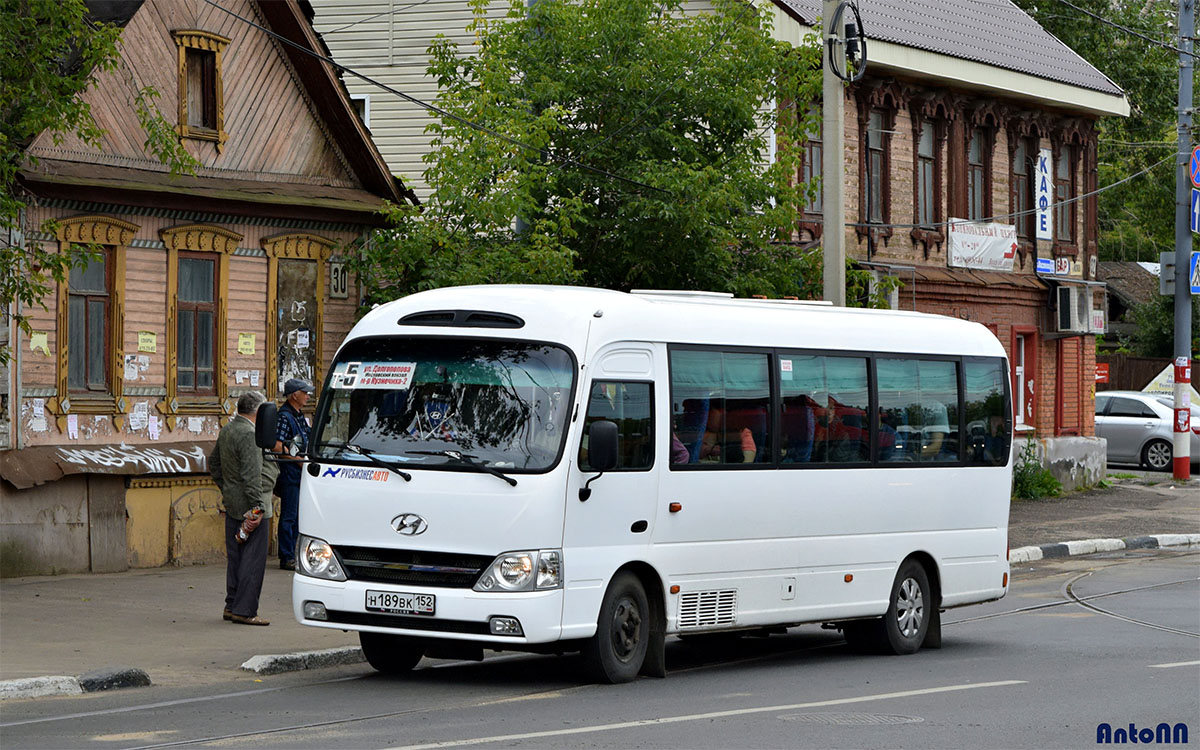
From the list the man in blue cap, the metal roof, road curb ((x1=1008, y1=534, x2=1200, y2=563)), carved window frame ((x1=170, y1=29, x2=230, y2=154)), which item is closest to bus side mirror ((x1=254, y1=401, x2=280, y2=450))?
the man in blue cap

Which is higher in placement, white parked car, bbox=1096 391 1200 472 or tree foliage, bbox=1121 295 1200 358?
tree foliage, bbox=1121 295 1200 358

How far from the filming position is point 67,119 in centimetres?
1397

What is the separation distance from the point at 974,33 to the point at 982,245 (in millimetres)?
3900

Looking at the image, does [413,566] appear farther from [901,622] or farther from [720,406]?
[901,622]

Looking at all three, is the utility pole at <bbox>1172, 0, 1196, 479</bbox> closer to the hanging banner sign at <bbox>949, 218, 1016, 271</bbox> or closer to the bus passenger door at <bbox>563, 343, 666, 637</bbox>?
the hanging banner sign at <bbox>949, 218, 1016, 271</bbox>

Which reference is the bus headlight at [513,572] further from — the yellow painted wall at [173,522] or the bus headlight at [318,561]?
the yellow painted wall at [173,522]

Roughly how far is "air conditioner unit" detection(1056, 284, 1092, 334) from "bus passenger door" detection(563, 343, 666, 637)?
77.1 ft

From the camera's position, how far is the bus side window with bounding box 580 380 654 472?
A: 11.4 meters

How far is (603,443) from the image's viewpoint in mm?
10938

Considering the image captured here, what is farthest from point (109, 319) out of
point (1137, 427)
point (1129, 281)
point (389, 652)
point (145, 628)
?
point (1129, 281)

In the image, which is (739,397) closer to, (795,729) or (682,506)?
(682,506)

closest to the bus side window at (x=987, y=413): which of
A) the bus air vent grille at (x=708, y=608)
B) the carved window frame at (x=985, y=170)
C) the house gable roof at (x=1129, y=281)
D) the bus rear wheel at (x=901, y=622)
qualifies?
the bus rear wheel at (x=901, y=622)

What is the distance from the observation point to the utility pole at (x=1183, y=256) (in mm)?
32875

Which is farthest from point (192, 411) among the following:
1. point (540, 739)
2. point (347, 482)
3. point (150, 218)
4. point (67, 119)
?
point (540, 739)
